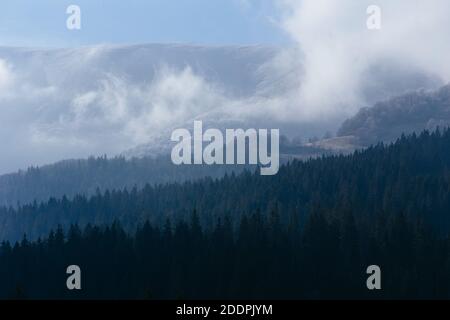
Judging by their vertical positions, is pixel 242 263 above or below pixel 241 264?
above

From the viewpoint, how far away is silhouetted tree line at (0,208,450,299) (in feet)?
389

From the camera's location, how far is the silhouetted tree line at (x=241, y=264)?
119m

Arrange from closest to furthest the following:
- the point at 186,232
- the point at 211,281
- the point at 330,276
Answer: the point at 211,281, the point at 330,276, the point at 186,232

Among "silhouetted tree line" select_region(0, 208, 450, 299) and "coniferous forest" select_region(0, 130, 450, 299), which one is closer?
"silhouetted tree line" select_region(0, 208, 450, 299)

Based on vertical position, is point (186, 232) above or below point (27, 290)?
above

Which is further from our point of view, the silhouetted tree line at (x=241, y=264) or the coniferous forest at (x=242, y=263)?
the coniferous forest at (x=242, y=263)

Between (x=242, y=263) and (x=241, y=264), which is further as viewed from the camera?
(x=242, y=263)

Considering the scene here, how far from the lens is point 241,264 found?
4771 inches
